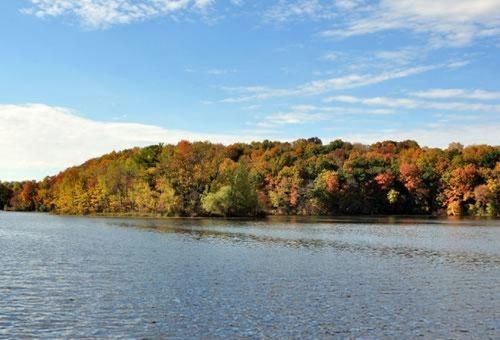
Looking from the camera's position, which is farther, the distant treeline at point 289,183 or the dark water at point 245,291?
the distant treeline at point 289,183

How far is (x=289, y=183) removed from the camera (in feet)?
470

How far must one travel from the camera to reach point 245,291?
1065 inches

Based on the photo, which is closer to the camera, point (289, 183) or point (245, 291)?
point (245, 291)

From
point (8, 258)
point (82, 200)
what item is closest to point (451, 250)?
point (8, 258)

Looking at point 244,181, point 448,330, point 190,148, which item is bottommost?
point 448,330

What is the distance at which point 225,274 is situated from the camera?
32.2 metres

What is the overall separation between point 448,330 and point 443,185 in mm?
126070

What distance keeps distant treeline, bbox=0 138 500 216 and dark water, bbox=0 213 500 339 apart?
199 ft

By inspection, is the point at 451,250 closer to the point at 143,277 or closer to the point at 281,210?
the point at 143,277

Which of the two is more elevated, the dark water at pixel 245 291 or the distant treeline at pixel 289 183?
the distant treeline at pixel 289 183

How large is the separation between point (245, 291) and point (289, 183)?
117 m

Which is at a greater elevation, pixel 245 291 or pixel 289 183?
pixel 289 183

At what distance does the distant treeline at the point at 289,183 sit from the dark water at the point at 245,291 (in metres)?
60.5

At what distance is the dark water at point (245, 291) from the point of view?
20.1 meters
